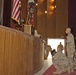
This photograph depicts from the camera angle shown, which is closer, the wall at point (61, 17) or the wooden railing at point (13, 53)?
the wooden railing at point (13, 53)

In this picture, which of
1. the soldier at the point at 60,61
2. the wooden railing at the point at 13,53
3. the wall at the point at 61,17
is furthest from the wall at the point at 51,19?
the wooden railing at the point at 13,53

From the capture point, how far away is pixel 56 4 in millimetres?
12938

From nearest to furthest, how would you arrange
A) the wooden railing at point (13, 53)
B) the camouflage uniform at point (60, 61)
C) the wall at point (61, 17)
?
the wooden railing at point (13, 53) < the camouflage uniform at point (60, 61) < the wall at point (61, 17)

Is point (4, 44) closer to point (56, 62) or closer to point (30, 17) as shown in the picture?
point (56, 62)

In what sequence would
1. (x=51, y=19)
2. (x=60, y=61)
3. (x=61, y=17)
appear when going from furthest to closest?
(x=51, y=19), (x=61, y=17), (x=60, y=61)

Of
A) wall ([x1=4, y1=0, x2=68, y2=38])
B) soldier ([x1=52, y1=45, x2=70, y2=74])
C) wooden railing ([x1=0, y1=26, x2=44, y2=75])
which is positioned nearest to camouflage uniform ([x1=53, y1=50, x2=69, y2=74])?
soldier ([x1=52, y1=45, x2=70, y2=74])

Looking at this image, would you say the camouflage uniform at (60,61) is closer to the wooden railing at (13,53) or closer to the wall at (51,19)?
the wooden railing at (13,53)

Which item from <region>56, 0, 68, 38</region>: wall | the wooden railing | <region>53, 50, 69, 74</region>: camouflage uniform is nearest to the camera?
the wooden railing

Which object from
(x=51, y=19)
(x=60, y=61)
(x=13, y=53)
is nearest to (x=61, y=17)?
(x=51, y=19)

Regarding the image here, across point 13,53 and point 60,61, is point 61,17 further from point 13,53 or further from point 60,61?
point 13,53

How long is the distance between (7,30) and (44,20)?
33.3 feet

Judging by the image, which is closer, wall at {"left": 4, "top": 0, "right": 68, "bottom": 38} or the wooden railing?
the wooden railing

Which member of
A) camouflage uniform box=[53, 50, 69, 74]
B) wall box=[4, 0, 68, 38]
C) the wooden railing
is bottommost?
camouflage uniform box=[53, 50, 69, 74]

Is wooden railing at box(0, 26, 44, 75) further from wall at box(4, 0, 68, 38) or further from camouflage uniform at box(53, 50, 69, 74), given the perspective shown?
wall at box(4, 0, 68, 38)
